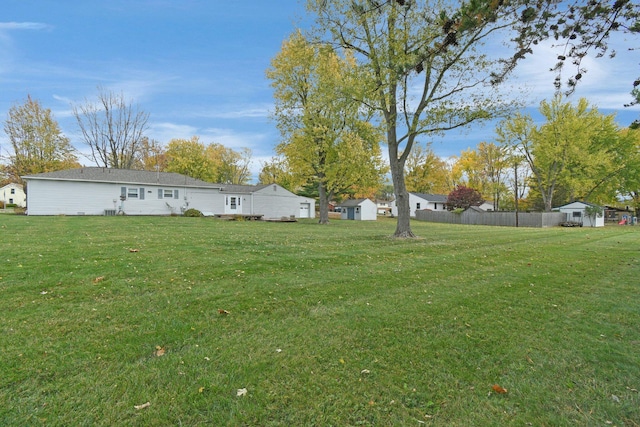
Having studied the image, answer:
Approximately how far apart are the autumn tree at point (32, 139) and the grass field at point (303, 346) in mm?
37721

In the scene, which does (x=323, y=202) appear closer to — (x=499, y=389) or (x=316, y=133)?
(x=316, y=133)

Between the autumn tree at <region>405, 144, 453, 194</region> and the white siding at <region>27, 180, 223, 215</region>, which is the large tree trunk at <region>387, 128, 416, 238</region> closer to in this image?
the white siding at <region>27, 180, 223, 215</region>

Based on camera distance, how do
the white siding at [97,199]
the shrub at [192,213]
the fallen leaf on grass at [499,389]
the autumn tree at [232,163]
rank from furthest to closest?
1. the autumn tree at [232,163]
2. the shrub at [192,213]
3. the white siding at [97,199]
4. the fallen leaf on grass at [499,389]

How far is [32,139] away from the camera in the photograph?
34.4m

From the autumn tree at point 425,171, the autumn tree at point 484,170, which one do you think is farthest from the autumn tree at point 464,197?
the autumn tree at point 425,171

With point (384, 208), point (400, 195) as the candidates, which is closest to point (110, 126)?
point (400, 195)

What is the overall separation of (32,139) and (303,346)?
44.7 metres

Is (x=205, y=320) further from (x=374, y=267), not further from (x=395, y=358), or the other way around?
(x=374, y=267)

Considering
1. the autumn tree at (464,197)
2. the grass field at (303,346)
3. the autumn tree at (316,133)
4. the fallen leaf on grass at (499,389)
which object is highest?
the autumn tree at (316,133)

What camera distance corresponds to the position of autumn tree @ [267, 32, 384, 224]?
2425cm

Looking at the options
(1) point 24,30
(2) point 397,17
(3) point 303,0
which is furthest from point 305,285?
(1) point 24,30

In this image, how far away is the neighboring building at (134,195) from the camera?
896 inches

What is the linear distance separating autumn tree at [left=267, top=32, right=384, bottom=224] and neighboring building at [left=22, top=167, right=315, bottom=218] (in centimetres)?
646

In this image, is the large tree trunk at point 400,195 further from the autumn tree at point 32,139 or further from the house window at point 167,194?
the autumn tree at point 32,139
